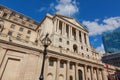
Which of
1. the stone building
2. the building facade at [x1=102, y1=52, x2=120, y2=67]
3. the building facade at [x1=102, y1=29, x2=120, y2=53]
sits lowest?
→ the stone building

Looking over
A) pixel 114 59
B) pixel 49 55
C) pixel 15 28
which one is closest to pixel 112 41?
pixel 114 59

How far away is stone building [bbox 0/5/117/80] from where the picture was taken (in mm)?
17880

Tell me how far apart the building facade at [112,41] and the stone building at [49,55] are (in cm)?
10047

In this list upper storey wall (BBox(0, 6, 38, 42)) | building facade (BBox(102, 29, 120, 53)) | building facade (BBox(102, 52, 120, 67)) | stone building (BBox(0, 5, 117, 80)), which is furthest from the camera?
building facade (BBox(102, 29, 120, 53))

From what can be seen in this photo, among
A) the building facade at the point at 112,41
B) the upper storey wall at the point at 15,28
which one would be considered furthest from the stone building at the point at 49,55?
the building facade at the point at 112,41

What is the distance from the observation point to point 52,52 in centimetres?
2277

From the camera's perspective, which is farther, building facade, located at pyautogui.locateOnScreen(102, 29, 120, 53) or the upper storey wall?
building facade, located at pyautogui.locateOnScreen(102, 29, 120, 53)

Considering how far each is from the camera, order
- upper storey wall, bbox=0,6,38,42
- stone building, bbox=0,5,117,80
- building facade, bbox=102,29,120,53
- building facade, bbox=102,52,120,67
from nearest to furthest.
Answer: stone building, bbox=0,5,117,80 → upper storey wall, bbox=0,6,38,42 → building facade, bbox=102,52,120,67 → building facade, bbox=102,29,120,53

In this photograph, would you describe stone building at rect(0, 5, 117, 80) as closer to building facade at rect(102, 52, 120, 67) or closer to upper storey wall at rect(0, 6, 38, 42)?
upper storey wall at rect(0, 6, 38, 42)

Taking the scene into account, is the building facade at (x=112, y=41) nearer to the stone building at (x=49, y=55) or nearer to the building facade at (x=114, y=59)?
the building facade at (x=114, y=59)

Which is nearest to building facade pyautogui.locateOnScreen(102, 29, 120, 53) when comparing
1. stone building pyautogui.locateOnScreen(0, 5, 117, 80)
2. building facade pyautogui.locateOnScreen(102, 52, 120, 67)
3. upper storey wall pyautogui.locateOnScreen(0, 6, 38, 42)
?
building facade pyautogui.locateOnScreen(102, 52, 120, 67)

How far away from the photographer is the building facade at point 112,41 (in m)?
125

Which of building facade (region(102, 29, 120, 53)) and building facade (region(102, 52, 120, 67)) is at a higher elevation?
building facade (region(102, 29, 120, 53))

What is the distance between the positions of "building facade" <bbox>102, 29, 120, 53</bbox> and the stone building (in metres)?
100
